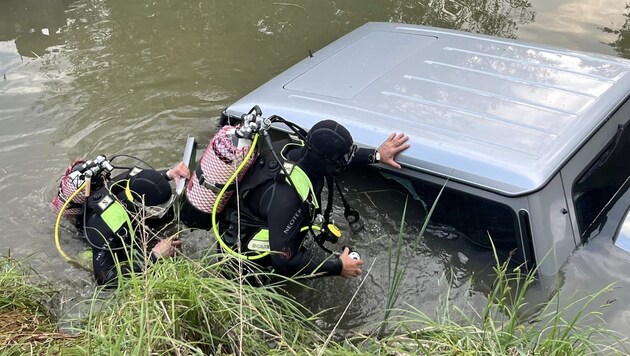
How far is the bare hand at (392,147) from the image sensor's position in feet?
9.73

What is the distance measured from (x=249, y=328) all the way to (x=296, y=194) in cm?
74

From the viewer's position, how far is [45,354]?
2648 millimetres

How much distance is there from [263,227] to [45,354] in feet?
4.03

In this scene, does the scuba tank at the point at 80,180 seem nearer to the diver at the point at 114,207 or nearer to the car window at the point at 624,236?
the diver at the point at 114,207

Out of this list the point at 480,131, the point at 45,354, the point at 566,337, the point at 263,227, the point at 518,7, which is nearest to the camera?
the point at 566,337

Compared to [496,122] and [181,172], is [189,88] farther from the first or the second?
[496,122]

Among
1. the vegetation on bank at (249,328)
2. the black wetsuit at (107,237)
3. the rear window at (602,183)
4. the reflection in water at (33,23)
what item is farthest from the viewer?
the reflection in water at (33,23)

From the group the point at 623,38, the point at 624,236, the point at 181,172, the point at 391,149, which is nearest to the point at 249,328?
the point at 391,149

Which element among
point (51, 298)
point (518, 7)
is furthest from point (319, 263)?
point (518, 7)

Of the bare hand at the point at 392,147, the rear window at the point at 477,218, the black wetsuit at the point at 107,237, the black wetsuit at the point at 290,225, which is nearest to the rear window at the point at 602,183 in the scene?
the rear window at the point at 477,218

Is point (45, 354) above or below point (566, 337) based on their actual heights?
below

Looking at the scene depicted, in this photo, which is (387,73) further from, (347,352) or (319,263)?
(347,352)

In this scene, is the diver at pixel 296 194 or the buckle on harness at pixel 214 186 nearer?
the diver at pixel 296 194

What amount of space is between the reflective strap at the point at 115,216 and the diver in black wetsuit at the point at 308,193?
0.97 meters
